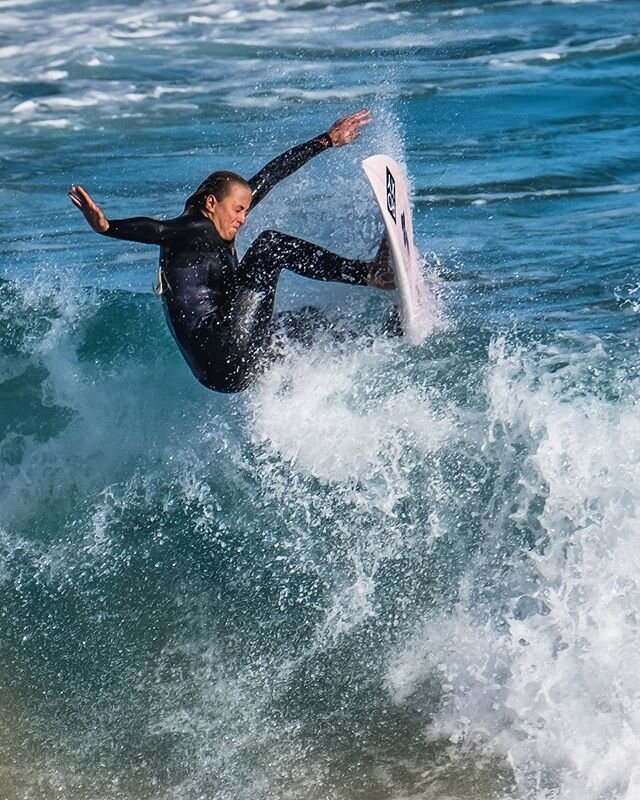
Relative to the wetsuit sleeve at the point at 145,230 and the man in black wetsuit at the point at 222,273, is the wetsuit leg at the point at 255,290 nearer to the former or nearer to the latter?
the man in black wetsuit at the point at 222,273

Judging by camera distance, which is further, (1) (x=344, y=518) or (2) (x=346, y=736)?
(1) (x=344, y=518)

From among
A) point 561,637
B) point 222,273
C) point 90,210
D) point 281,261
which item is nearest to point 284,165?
point 281,261

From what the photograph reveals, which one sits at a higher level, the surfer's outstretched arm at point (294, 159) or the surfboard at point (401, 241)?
the surfer's outstretched arm at point (294, 159)

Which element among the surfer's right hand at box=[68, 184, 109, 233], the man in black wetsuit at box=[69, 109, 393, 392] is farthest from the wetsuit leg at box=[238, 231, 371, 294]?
the surfer's right hand at box=[68, 184, 109, 233]

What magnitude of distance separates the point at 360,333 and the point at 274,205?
9.58 ft

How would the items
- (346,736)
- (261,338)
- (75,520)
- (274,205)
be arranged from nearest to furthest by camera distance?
(346,736), (261,338), (75,520), (274,205)

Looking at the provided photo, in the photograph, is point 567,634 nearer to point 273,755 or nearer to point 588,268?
point 273,755

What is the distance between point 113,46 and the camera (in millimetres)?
18734

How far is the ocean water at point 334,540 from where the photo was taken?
19.2 feet

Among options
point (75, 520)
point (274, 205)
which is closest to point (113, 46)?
point (274, 205)

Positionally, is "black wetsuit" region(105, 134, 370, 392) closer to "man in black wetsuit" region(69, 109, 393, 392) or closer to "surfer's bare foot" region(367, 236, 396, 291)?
"man in black wetsuit" region(69, 109, 393, 392)

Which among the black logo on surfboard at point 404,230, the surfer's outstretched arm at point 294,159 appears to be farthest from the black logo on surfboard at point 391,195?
the surfer's outstretched arm at point 294,159

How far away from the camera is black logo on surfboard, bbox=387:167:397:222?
6.81 metres

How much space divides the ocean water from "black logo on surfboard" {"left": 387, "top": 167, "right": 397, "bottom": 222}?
53cm
